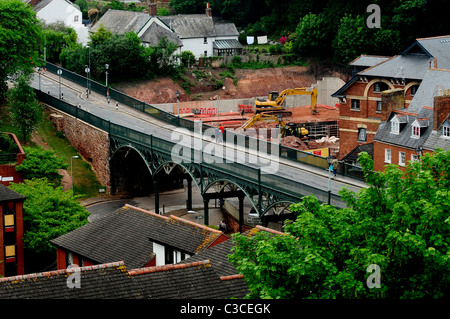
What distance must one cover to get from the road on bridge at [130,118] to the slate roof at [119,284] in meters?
25.0

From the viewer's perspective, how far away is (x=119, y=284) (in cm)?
3488

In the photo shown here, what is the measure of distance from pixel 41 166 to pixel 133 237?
28.9 m

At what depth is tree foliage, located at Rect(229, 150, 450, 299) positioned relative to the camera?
29891 mm

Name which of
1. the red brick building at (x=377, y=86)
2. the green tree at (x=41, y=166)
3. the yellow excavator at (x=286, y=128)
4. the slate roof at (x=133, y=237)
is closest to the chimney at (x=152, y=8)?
the yellow excavator at (x=286, y=128)

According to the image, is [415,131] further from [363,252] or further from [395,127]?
[363,252]

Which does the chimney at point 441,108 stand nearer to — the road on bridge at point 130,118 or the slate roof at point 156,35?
the road on bridge at point 130,118

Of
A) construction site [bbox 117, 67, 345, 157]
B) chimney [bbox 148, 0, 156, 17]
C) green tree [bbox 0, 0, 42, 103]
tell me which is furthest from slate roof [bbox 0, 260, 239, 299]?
chimney [bbox 148, 0, 156, 17]

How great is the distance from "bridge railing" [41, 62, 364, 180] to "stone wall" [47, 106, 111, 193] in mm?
6834

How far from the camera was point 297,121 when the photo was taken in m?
108

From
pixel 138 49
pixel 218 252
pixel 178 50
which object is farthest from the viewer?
pixel 178 50

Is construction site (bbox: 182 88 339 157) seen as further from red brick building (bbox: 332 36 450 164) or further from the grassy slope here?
the grassy slope

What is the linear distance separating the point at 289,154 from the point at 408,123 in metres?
9.97
